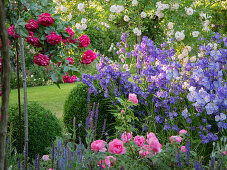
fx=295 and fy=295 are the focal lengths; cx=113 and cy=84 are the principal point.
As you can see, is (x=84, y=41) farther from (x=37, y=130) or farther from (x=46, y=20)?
(x=37, y=130)

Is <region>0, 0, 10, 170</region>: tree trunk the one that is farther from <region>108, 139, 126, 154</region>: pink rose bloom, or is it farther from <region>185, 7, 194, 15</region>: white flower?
<region>185, 7, 194, 15</region>: white flower

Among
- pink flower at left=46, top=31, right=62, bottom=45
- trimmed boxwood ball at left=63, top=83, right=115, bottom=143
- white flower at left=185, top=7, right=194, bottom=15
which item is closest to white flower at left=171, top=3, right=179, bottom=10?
white flower at left=185, top=7, right=194, bottom=15

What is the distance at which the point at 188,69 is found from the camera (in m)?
3.01

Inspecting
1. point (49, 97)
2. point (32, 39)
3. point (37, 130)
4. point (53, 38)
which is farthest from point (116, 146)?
point (49, 97)

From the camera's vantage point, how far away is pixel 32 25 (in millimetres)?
2416

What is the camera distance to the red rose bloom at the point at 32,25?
7.93 ft

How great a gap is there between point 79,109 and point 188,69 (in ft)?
4.98

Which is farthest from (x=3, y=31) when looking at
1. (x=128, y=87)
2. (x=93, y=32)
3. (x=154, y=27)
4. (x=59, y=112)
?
(x=93, y=32)

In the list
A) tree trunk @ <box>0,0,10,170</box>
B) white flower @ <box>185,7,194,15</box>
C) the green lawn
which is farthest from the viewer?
white flower @ <box>185,7,194,15</box>

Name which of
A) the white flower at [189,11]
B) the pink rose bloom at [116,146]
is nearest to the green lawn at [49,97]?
the white flower at [189,11]

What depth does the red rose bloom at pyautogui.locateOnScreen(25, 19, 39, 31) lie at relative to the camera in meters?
2.42

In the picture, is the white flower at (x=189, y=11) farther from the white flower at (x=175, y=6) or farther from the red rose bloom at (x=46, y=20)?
the red rose bloom at (x=46, y=20)

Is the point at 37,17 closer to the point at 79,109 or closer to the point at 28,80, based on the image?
the point at 79,109

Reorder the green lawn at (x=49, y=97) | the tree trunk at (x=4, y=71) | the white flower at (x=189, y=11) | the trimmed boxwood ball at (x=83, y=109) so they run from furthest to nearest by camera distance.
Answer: the white flower at (x=189, y=11)
the green lawn at (x=49, y=97)
the trimmed boxwood ball at (x=83, y=109)
the tree trunk at (x=4, y=71)
